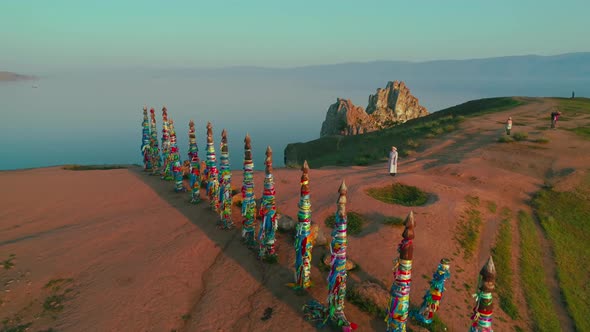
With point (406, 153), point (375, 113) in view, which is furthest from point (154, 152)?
point (375, 113)

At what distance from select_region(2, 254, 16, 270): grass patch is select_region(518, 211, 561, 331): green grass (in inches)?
785

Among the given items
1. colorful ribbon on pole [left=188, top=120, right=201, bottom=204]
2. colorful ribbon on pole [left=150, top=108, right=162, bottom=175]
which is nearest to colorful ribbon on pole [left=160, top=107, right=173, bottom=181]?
colorful ribbon on pole [left=150, top=108, right=162, bottom=175]

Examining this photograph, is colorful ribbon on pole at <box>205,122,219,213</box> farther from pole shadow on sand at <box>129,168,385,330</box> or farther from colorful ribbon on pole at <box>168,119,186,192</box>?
colorful ribbon on pole at <box>168,119,186,192</box>

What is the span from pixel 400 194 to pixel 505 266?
7.08 m

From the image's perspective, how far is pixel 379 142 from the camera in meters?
40.0

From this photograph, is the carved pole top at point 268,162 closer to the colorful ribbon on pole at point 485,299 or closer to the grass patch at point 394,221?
the grass patch at point 394,221

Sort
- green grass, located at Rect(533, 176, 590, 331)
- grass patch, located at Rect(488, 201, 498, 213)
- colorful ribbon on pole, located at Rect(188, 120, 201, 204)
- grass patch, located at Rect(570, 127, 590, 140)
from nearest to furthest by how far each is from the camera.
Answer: green grass, located at Rect(533, 176, 590, 331), grass patch, located at Rect(488, 201, 498, 213), colorful ribbon on pole, located at Rect(188, 120, 201, 204), grass patch, located at Rect(570, 127, 590, 140)

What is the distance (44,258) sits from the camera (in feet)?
49.4

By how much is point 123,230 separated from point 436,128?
3182 cm

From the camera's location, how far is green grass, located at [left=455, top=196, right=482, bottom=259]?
14931mm

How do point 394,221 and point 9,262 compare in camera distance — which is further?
point 394,221

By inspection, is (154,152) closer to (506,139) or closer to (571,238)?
(571,238)

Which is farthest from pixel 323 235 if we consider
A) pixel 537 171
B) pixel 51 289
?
pixel 537 171

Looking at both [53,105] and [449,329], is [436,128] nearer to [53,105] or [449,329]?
[449,329]
